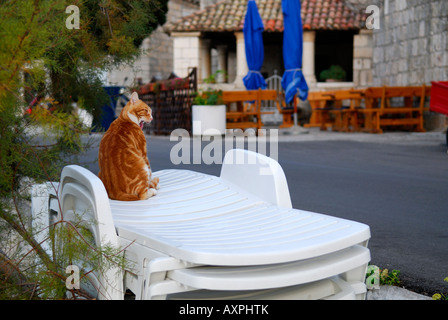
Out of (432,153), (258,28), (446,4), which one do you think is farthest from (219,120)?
(446,4)

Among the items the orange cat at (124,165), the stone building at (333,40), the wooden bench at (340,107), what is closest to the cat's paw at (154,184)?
the orange cat at (124,165)

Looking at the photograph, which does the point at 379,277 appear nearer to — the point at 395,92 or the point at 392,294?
the point at 392,294

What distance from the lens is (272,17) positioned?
20.9 meters

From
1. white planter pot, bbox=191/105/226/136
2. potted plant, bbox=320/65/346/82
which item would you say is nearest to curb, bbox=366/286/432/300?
white planter pot, bbox=191/105/226/136

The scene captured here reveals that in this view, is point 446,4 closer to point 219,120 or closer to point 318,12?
point 219,120

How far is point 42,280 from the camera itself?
210 cm

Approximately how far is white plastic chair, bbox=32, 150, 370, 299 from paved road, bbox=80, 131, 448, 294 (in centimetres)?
85

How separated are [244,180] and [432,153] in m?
7.16

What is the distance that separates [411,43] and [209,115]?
6.27m

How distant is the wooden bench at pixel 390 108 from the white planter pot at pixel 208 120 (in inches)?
144

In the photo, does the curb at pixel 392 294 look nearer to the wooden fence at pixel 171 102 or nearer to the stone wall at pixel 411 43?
the wooden fence at pixel 171 102

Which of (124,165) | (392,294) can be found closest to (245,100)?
(124,165)

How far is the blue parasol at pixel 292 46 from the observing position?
533 inches

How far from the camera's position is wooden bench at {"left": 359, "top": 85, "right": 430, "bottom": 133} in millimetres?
13305
